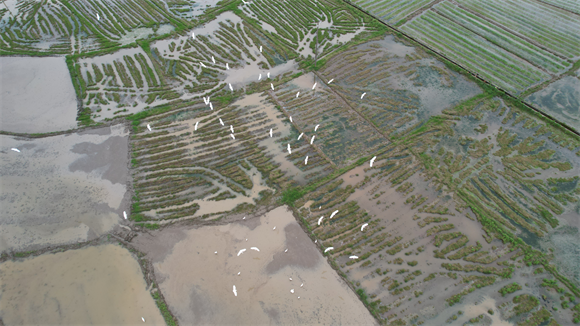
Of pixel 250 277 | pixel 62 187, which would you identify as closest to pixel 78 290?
pixel 62 187

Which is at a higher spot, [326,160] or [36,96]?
[36,96]

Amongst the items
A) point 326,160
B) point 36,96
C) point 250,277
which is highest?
point 36,96

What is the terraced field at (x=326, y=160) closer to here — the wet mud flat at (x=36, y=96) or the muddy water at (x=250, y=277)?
the muddy water at (x=250, y=277)

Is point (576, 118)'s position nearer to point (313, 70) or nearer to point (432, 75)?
point (432, 75)

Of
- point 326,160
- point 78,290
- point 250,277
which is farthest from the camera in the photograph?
point 326,160

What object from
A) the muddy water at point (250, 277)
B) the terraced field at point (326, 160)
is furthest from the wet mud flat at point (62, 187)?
the muddy water at point (250, 277)

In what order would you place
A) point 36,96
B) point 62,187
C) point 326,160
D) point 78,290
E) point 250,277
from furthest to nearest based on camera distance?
1. point 36,96
2. point 326,160
3. point 62,187
4. point 250,277
5. point 78,290

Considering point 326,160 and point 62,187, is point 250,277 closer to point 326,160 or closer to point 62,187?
point 326,160
